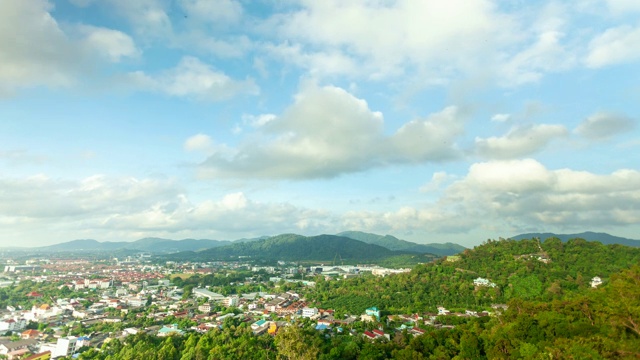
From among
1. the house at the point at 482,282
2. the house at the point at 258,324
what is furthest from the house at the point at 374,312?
the house at the point at 482,282

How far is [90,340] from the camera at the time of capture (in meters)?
26.1

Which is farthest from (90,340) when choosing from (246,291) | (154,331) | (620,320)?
(620,320)

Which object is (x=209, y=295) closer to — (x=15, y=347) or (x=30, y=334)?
(x=30, y=334)

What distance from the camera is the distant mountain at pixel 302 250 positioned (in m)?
129

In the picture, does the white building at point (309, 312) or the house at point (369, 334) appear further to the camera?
the white building at point (309, 312)

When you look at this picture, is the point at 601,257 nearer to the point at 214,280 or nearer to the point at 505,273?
the point at 505,273

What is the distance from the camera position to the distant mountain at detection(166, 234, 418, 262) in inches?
5064

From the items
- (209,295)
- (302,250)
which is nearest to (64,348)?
(209,295)

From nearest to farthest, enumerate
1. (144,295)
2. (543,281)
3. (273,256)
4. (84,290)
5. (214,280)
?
(543,281), (144,295), (84,290), (214,280), (273,256)

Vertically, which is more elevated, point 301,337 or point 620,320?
point 620,320

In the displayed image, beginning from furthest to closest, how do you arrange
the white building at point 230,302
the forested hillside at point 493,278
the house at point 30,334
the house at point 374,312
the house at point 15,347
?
the white building at point 230,302
the forested hillside at point 493,278
the house at point 374,312
the house at point 30,334
the house at point 15,347

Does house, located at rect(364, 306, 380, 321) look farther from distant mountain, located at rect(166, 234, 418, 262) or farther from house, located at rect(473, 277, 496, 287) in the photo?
distant mountain, located at rect(166, 234, 418, 262)

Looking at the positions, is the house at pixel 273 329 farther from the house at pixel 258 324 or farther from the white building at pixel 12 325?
the white building at pixel 12 325

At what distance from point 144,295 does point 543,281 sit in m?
46.9
